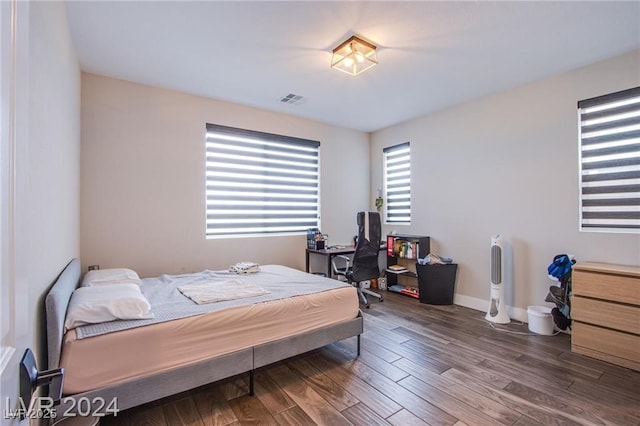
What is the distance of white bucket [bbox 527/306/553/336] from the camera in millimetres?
3021

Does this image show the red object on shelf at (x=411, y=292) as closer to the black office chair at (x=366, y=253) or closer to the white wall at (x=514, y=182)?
the white wall at (x=514, y=182)

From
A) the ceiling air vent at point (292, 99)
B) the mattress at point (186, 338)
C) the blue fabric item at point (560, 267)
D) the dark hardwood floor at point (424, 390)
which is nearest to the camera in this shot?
the mattress at point (186, 338)

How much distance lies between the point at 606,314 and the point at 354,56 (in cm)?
314

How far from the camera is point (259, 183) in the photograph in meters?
4.17

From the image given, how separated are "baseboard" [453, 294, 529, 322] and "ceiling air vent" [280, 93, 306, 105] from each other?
3445 millimetres

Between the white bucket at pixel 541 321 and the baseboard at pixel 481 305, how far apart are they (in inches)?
10.0

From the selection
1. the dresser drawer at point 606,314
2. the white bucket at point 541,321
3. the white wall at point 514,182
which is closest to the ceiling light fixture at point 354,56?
the white wall at point 514,182

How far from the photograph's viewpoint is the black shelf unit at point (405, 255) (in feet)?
14.3

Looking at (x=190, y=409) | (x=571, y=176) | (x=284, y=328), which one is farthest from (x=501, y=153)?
(x=190, y=409)

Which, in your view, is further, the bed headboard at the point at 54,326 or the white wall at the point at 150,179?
the white wall at the point at 150,179

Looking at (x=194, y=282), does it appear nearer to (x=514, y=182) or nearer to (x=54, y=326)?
(x=54, y=326)

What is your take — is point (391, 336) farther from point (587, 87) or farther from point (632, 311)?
point (587, 87)

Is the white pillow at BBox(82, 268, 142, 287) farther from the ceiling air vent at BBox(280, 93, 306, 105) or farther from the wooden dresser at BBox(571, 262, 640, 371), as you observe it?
the wooden dresser at BBox(571, 262, 640, 371)

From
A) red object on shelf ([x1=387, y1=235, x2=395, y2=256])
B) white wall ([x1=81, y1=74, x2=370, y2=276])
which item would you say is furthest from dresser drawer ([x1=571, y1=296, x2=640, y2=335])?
white wall ([x1=81, y1=74, x2=370, y2=276])
